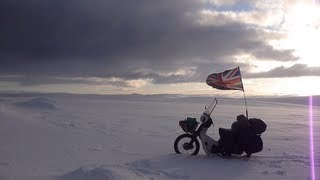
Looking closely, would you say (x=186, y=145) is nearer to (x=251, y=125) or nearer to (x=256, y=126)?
(x=251, y=125)

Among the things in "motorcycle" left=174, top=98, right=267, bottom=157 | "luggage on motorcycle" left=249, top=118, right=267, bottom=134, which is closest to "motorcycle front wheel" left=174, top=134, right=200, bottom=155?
"motorcycle" left=174, top=98, right=267, bottom=157

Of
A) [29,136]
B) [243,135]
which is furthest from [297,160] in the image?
[29,136]

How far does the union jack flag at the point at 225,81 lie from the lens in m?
12.5

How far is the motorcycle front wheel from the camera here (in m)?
12.2

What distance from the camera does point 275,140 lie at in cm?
1880

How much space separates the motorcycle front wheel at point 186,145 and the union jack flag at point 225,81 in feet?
5.23

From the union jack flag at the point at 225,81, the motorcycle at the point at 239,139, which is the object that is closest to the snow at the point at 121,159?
the motorcycle at the point at 239,139

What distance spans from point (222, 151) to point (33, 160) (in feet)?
16.3

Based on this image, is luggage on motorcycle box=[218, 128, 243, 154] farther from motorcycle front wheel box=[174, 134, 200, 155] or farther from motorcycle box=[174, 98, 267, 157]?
motorcycle front wheel box=[174, 134, 200, 155]

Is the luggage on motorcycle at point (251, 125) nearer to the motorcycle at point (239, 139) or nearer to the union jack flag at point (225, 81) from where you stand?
the motorcycle at point (239, 139)

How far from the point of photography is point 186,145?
40.0 ft

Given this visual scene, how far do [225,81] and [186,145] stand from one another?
2077 mm

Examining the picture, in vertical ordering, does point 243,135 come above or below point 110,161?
above

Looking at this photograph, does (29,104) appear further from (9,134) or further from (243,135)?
(243,135)
